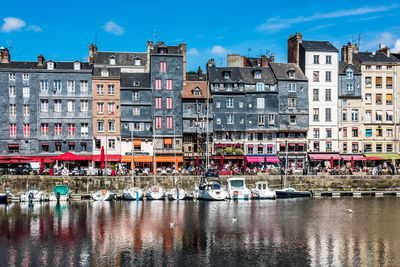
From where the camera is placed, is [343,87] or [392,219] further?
[343,87]

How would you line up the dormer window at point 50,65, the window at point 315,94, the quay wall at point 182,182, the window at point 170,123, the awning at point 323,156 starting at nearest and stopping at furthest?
the quay wall at point 182,182
the dormer window at point 50,65
the window at point 170,123
the awning at point 323,156
the window at point 315,94

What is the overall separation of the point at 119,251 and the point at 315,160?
147ft

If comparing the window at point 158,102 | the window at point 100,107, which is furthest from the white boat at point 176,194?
the window at point 100,107

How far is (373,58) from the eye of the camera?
255ft

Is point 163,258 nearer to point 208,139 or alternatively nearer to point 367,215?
point 367,215

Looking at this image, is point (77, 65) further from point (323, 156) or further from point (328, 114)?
point (323, 156)

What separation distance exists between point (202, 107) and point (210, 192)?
17469mm

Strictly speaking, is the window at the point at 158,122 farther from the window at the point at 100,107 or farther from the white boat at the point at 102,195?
the white boat at the point at 102,195

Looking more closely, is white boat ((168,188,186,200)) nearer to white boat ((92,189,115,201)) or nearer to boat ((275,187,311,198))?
white boat ((92,189,115,201))

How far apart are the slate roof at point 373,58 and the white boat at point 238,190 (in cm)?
3051

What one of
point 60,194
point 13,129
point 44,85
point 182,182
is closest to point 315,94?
point 182,182

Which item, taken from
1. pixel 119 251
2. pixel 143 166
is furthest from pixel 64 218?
pixel 143 166

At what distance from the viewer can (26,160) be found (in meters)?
63.2

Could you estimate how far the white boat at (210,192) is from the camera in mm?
58000
